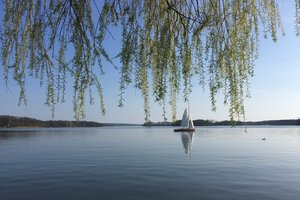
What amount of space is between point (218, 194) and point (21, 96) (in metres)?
11.2

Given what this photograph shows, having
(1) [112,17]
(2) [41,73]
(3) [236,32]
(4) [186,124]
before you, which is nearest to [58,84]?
(2) [41,73]

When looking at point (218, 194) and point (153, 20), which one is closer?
point (153, 20)

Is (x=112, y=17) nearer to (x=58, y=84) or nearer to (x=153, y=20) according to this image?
(x=153, y=20)

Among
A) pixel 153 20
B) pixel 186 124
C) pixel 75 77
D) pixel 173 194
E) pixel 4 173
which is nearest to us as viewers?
pixel 75 77

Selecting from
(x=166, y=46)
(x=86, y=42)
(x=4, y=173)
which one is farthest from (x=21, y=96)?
(x=4, y=173)

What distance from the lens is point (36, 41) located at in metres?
2.72

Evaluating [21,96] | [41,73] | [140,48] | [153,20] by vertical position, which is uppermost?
[153,20]

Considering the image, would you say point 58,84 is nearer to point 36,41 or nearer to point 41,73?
point 41,73

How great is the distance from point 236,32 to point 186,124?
90873 millimetres

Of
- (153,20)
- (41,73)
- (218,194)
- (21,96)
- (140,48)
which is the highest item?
(153,20)

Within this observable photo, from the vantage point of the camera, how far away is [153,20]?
2.80m

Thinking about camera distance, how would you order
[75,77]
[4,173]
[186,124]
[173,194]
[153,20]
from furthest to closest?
1. [186,124]
2. [4,173]
3. [173,194]
4. [153,20]
5. [75,77]

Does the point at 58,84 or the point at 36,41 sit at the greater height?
the point at 36,41

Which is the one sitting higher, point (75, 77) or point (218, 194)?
point (75, 77)
